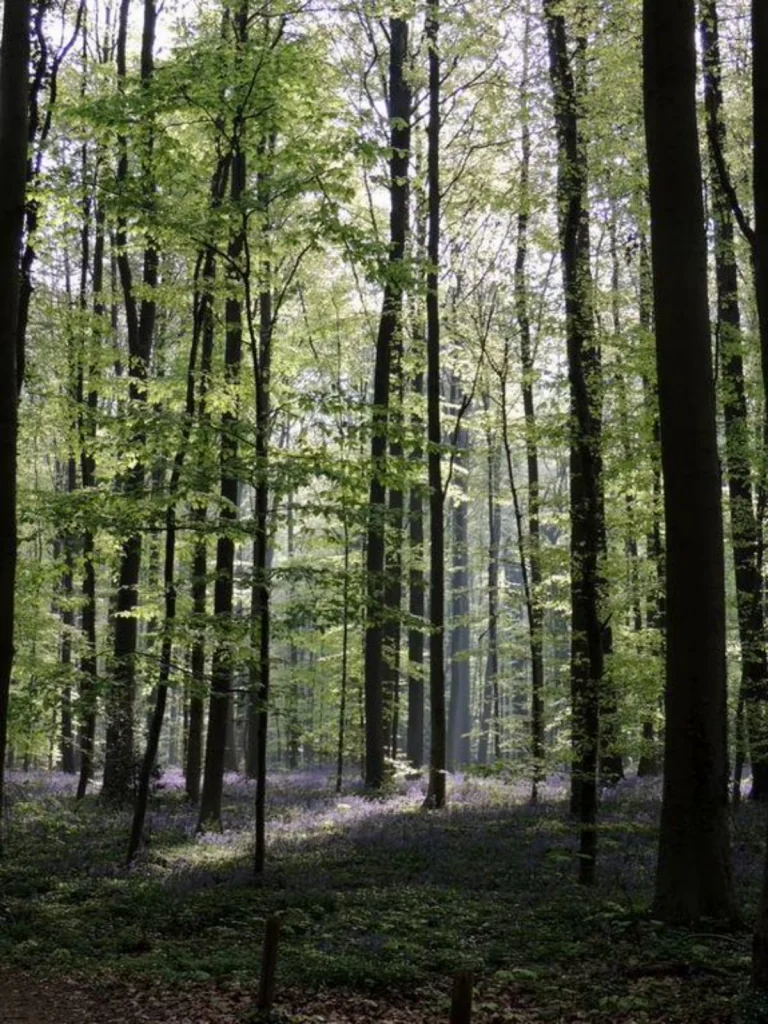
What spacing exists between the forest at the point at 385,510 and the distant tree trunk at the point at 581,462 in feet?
0.32

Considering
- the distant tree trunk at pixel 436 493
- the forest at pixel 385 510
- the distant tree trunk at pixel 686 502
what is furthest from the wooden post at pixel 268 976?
the distant tree trunk at pixel 436 493

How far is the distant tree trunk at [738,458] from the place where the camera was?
14320mm

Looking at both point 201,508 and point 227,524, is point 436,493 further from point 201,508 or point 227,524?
point 227,524

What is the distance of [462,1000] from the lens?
518 cm

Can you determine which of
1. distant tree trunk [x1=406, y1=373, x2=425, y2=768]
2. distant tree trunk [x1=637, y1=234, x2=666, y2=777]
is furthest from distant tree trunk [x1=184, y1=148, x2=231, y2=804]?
distant tree trunk [x1=406, y1=373, x2=425, y2=768]

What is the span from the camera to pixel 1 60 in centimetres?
966

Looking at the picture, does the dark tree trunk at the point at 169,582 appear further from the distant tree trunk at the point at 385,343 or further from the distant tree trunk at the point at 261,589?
the distant tree trunk at the point at 385,343

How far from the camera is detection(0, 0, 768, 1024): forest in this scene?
8.10 m

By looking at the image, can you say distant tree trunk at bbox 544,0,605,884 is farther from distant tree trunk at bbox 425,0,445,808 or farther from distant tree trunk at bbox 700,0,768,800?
distant tree trunk at bbox 425,0,445,808

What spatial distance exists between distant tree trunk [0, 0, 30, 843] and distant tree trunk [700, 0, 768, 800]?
881cm

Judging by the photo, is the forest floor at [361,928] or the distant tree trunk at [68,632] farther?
the distant tree trunk at [68,632]

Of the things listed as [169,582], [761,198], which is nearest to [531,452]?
[169,582]

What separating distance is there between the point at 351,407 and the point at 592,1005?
22.3 feet

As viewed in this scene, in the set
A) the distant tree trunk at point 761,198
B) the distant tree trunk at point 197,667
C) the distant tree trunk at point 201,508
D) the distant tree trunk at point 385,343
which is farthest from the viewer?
the distant tree trunk at point 385,343
